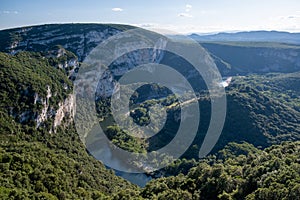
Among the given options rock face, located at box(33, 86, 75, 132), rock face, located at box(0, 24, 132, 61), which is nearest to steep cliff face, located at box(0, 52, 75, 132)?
rock face, located at box(33, 86, 75, 132)

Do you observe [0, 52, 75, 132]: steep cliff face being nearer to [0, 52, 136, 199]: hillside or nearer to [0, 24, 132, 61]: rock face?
[0, 52, 136, 199]: hillside

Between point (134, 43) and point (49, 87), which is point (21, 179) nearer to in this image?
point (49, 87)

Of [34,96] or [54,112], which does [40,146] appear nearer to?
[34,96]

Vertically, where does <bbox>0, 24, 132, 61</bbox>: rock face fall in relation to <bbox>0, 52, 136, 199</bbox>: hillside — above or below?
above

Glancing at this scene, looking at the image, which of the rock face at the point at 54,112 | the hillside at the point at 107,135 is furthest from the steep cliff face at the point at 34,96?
the hillside at the point at 107,135

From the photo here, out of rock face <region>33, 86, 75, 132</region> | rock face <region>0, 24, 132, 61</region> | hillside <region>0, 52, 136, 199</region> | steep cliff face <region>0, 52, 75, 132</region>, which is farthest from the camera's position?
rock face <region>0, 24, 132, 61</region>

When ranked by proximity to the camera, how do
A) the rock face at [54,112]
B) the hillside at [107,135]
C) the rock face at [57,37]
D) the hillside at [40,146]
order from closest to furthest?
the hillside at [107,135]
the hillside at [40,146]
the rock face at [54,112]
the rock face at [57,37]

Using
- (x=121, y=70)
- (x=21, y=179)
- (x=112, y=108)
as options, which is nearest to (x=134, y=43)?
(x=121, y=70)

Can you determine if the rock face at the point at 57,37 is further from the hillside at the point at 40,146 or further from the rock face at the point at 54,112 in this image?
the rock face at the point at 54,112

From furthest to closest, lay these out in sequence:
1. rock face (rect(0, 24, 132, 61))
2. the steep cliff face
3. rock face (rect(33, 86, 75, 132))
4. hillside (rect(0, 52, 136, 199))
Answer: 1. rock face (rect(0, 24, 132, 61))
2. rock face (rect(33, 86, 75, 132))
3. the steep cliff face
4. hillside (rect(0, 52, 136, 199))

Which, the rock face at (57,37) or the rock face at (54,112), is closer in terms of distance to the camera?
the rock face at (54,112)

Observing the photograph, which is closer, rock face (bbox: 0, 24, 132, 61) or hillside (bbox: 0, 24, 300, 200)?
hillside (bbox: 0, 24, 300, 200)
